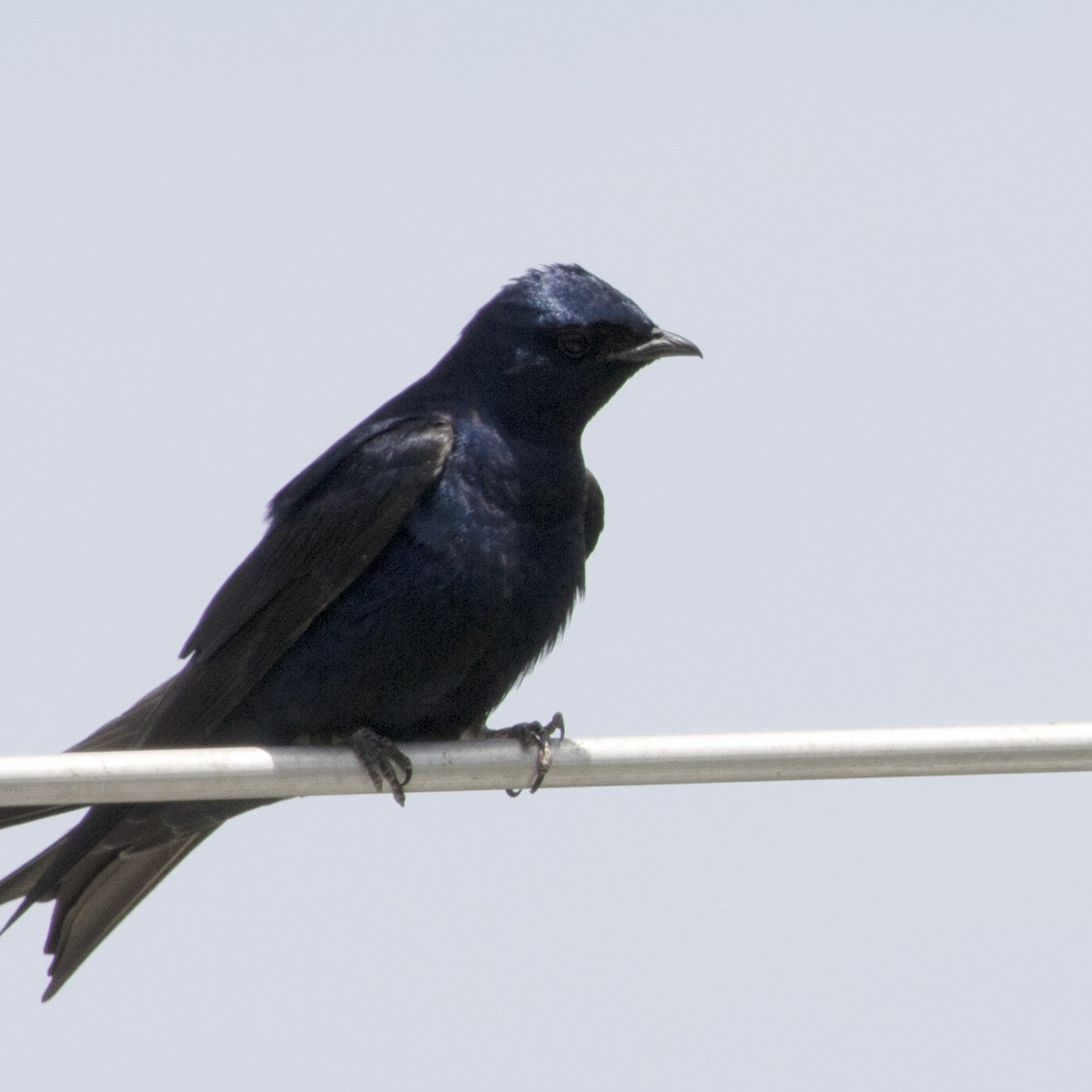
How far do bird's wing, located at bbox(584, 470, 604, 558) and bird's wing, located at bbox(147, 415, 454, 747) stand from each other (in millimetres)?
513

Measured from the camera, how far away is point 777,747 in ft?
11.6

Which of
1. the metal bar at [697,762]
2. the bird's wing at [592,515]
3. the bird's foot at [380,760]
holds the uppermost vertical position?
the bird's wing at [592,515]

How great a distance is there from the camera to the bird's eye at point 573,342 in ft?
19.0

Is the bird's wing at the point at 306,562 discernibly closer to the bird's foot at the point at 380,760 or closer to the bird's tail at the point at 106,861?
the bird's tail at the point at 106,861

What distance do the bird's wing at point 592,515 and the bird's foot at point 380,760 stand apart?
967mm

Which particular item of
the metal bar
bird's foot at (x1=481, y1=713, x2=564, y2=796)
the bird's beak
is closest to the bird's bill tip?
the bird's beak

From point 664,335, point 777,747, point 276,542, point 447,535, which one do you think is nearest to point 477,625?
point 447,535

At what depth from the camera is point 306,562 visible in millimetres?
5477

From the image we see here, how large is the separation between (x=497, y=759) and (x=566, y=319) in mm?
1973

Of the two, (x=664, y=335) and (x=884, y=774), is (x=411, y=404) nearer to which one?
(x=664, y=335)

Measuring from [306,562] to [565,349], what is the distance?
36.3 inches

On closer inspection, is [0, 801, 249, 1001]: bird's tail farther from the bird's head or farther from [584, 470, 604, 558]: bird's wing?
the bird's head

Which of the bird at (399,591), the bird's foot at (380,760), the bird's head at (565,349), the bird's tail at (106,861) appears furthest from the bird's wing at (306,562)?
the bird's foot at (380,760)

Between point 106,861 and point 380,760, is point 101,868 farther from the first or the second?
point 380,760
